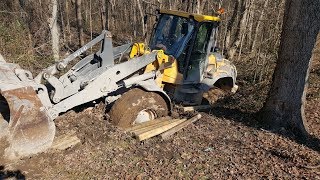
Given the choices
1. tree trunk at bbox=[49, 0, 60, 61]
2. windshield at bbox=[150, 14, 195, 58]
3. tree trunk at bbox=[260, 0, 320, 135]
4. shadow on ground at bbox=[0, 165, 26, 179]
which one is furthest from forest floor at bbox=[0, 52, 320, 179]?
tree trunk at bbox=[49, 0, 60, 61]

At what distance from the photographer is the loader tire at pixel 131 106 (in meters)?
6.94

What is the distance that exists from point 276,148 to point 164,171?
2.13 metres

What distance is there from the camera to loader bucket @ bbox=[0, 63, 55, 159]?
5.48 m

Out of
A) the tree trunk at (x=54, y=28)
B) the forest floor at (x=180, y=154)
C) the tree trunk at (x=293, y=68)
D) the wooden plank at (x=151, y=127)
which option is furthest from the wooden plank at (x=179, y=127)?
the tree trunk at (x=54, y=28)

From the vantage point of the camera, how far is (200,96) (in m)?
8.76

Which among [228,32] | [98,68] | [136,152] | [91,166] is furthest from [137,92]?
[228,32]

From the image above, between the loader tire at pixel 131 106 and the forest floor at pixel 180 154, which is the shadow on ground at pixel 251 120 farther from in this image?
the loader tire at pixel 131 106

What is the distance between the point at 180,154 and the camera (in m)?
6.16

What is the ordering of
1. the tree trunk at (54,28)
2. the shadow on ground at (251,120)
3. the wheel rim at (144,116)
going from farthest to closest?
the tree trunk at (54,28) < the wheel rim at (144,116) < the shadow on ground at (251,120)

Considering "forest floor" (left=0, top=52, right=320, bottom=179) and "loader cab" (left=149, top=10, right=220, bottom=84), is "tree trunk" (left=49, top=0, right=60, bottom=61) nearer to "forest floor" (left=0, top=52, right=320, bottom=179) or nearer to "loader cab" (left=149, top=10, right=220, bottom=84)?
"loader cab" (left=149, top=10, right=220, bottom=84)

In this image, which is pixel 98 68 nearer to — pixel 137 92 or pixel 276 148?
pixel 137 92

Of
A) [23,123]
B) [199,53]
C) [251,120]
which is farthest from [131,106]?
[251,120]

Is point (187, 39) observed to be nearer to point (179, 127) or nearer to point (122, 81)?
point (122, 81)

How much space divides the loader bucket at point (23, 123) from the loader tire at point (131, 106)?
4.73 feet
